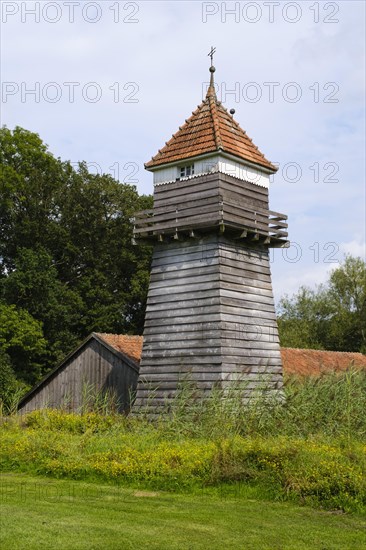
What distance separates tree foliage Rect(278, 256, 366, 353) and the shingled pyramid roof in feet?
85.5

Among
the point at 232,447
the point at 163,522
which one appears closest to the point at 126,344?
the point at 232,447

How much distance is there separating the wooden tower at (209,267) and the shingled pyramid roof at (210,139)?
0.15ft

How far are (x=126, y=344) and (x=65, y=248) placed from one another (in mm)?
14633

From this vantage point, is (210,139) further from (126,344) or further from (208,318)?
(126,344)

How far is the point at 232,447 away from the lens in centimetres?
1122

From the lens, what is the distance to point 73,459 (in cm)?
1230

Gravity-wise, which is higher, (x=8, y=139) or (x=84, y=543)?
(x=8, y=139)

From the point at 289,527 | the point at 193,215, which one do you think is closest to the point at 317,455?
the point at 289,527

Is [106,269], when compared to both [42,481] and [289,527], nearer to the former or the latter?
[42,481]

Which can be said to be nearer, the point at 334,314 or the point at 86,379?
the point at 86,379

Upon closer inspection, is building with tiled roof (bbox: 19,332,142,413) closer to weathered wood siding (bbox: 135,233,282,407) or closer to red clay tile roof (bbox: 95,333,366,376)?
red clay tile roof (bbox: 95,333,366,376)

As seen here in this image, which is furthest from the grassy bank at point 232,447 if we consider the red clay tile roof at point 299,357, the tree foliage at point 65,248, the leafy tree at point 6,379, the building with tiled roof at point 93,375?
the tree foliage at point 65,248

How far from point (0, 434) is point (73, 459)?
3319mm

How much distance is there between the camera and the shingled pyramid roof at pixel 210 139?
62.6ft
